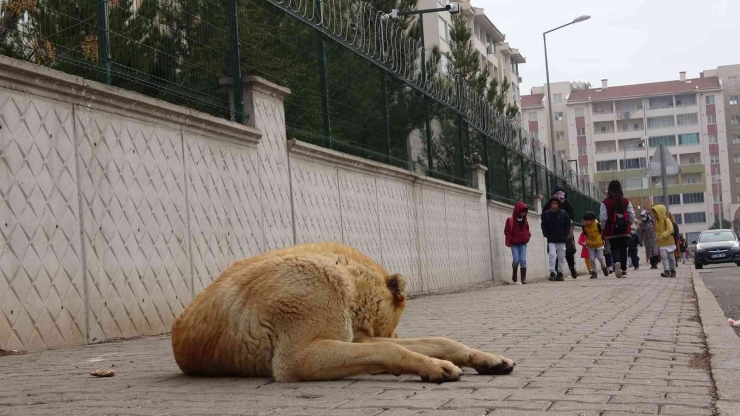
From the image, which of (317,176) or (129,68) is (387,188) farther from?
(129,68)

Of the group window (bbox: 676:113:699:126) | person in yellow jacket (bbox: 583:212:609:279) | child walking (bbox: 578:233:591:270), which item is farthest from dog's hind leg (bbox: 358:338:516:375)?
window (bbox: 676:113:699:126)

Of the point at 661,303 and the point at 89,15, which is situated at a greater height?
the point at 89,15

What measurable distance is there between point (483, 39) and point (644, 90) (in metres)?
62.0

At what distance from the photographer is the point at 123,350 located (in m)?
7.46

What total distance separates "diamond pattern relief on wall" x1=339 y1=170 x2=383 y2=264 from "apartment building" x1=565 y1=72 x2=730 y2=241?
128308 millimetres

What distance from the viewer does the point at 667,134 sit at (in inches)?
5605

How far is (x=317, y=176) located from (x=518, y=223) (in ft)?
32.2

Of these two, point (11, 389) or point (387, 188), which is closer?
point (11, 389)

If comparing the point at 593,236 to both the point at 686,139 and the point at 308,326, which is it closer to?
the point at 308,326

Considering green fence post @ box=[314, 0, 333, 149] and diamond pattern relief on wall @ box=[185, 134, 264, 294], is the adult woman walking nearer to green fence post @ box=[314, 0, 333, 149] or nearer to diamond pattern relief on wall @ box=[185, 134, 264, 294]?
green fence post @ box=[314, 0, 333, 149]

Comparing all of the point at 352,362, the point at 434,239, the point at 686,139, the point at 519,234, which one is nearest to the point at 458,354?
the point at 352,362

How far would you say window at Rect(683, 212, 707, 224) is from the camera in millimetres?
142375

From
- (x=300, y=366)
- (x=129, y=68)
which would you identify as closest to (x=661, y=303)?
(x=129, y=68)

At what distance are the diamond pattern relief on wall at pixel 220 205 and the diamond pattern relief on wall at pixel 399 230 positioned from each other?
4.55m
